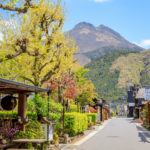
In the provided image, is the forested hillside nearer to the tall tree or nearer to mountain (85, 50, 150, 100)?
mountain (85, 50, 150, 100)

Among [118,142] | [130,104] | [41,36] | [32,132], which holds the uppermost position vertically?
[41,36]

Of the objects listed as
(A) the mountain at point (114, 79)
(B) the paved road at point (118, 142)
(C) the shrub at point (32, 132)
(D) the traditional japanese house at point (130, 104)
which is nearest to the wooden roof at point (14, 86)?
(C) the shrub at point (32, 132)

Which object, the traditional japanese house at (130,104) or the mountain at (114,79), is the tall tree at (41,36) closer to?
Answer: the traditional japanese house at (130,104)

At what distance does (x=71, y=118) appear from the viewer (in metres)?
19.8

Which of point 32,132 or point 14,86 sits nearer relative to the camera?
point 14,86

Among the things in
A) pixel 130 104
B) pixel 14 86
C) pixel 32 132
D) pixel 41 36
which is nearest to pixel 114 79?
pixel 130 104

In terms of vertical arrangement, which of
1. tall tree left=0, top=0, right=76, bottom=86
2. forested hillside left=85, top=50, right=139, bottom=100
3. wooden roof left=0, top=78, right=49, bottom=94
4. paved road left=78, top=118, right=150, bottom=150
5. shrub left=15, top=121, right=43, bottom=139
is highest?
forested hillside left=85, top=50, right=139, bottom=100

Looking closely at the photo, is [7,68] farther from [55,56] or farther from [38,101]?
[38,101]

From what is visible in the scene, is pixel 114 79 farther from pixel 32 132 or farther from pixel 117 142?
pixel 32 132

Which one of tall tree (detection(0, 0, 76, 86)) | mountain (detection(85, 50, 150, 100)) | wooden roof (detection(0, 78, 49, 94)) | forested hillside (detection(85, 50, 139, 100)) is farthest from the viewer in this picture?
mountain (detection(85, 50, 150, 100))

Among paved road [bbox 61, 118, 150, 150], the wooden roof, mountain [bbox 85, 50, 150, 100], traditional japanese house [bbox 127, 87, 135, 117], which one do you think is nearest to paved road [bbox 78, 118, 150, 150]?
paved road [bbox 61, 118, 150, 150]

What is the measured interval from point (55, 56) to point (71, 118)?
16.5 feet

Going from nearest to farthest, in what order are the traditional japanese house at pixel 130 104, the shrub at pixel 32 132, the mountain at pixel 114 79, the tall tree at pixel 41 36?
the shrub at pixel 32 132
the tall tree at pixel 41 36
the traditional japanese house at pixel 130 104
the mountain at pixel 114 79

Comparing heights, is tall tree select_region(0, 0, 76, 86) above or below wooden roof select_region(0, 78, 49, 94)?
above
